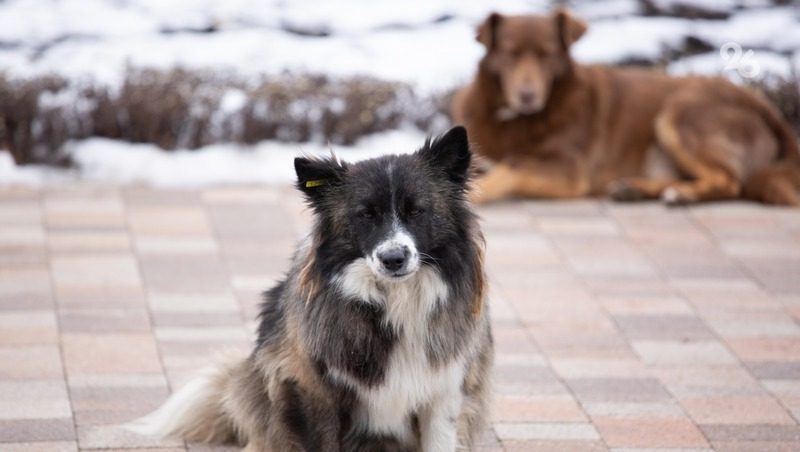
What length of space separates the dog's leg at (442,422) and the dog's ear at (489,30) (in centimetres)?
394

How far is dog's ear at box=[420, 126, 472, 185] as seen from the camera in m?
3.55

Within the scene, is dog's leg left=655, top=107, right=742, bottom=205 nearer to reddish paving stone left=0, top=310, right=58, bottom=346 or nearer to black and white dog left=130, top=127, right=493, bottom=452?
reddish paving stone left=0, top=310, right=58, bottom=346

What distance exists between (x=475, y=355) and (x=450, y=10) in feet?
21.3

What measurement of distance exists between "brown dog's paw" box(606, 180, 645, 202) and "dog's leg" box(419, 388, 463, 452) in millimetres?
3720

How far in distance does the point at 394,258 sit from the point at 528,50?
13.2ft

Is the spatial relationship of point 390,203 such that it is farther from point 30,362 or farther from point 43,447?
point 30,362

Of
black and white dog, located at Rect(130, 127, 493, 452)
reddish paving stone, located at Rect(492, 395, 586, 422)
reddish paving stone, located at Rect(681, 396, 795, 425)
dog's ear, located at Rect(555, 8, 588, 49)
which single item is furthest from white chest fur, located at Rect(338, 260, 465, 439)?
dog's ear, located at Rect(555, 8, 588, 49)

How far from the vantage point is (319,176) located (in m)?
3.54

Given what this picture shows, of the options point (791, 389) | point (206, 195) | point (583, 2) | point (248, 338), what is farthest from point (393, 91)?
point (791, 389)

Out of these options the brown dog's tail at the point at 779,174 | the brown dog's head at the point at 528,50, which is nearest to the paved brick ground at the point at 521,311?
the brown dog's tail at the point at 779,174

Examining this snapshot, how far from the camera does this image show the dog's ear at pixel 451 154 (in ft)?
11.6

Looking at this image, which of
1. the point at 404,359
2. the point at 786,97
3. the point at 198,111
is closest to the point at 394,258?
the point at 404,359

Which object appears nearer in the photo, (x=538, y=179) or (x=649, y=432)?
(x=649, y=432)

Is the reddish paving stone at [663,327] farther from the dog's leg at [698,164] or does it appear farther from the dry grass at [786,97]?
the dry grass at [786,97]
